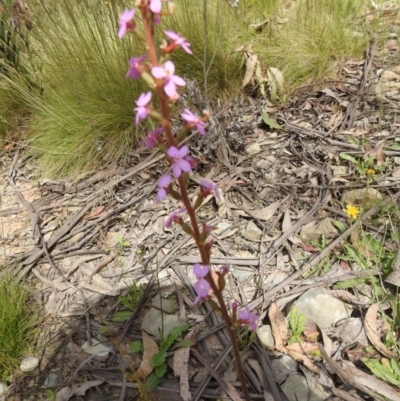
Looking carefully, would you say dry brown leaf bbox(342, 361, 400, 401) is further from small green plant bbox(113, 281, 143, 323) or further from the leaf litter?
small green plant bbox(113, 281, 143, 323)

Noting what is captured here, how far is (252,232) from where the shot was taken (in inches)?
84.6

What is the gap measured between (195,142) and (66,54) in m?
1.32

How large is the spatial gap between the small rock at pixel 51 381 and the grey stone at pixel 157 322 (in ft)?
1.36

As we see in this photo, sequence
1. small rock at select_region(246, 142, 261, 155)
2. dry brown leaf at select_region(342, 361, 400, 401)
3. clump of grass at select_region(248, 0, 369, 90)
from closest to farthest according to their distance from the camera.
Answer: dry brown leaf at select_region(342, 361, 400, 401)
small rock at select_region(246, 142, 261, 155)
clump of grass at select_region(248, 0, 369, 90)

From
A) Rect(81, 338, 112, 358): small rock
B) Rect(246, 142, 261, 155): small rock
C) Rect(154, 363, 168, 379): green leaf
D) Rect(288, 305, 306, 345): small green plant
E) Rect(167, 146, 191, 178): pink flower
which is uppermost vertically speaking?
Rect(167, 146, 191, 178): pink flower

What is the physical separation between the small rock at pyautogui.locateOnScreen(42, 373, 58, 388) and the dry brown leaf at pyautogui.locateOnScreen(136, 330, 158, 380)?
0.37 m

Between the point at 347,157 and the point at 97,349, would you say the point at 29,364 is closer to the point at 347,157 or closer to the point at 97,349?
the point at 97,349

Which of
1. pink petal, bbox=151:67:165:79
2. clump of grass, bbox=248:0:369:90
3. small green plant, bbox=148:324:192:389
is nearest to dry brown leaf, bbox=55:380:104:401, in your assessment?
small green plant, bbox=148:324:192:389

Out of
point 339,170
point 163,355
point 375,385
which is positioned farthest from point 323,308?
point 339,170

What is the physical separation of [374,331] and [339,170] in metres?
1.05

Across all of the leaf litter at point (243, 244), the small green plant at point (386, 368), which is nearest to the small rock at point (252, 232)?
the leaf litter at point (243, 244)

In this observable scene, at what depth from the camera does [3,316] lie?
1.75m

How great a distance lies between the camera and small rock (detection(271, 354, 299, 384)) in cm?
154

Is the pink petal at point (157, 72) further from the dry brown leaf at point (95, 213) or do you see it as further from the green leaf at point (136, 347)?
the dry brown leaf at point (95, 213)
